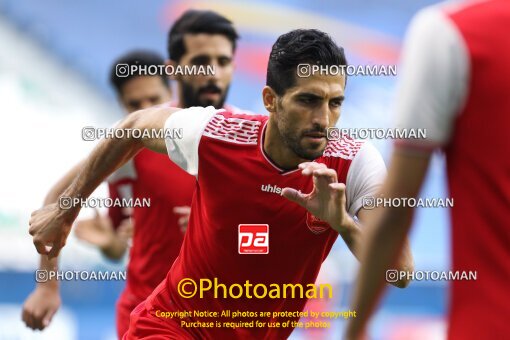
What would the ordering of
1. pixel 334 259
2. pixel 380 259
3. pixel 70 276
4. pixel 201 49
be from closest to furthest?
pixel 380 259, pixel 70 276, pixel 201 49, pixel 334 259

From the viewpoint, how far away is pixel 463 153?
1342 millimetres

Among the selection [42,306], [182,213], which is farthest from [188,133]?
[182,213]

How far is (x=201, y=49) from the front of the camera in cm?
370

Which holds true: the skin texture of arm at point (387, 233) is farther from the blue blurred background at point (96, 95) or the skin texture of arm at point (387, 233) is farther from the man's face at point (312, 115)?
the blue blurred background at point (96, 95)

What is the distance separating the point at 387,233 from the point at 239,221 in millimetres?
1220

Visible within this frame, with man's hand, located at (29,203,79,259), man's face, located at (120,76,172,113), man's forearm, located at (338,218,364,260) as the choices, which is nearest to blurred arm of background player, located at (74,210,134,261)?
man's face, located at (120,76,172,113)

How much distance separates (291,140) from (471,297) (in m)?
1.18

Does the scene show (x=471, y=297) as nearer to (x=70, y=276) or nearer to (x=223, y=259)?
(x=223, y=259)

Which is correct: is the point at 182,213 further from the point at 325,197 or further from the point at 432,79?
the point at 432,79

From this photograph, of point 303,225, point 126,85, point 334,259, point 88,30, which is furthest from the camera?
point 88,30

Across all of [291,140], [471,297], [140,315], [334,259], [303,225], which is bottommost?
[471,297]

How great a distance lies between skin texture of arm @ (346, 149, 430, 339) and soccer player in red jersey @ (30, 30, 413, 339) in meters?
1.08

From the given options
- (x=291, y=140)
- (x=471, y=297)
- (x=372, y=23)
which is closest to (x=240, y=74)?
(x=372, y=23)

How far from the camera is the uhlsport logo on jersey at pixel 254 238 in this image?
8.06 feet
